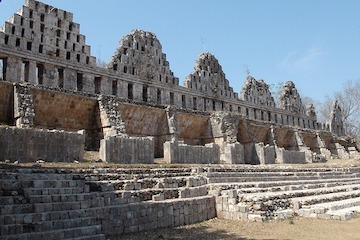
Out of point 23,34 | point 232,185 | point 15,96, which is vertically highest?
point 23,34

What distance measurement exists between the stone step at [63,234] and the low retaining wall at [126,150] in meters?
7.26

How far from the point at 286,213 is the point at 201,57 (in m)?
29.7

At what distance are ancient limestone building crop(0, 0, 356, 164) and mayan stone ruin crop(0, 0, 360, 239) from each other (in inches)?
2.9

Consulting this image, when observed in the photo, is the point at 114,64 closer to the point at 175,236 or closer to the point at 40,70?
the point at 40,70

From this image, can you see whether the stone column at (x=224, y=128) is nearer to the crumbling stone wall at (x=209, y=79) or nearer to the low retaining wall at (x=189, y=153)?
the low retaining wall at (x=189, y=153)

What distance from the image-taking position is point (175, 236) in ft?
27.5

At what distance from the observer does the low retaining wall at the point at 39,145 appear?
11602 mm

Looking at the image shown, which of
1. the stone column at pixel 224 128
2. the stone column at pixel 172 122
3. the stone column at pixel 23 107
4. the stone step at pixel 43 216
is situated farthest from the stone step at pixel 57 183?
the stone column at pixel 224 128

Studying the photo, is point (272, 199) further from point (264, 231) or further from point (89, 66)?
point (89, 66)

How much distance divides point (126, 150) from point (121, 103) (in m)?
7.56

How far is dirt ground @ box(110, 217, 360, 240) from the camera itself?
8.16m

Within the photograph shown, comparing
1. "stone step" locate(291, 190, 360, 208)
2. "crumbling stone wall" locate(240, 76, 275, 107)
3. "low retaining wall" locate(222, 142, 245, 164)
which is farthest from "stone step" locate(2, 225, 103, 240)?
"crumbling stone wall" locate(240, 76, 275, 107)

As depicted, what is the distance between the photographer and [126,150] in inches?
592

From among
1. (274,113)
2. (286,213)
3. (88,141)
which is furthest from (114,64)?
(274,113)
